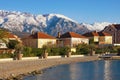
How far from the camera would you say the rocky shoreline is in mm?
42091

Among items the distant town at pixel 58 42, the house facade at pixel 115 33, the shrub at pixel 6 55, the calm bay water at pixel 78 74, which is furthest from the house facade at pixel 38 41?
the calm bay water at pixel 78 74

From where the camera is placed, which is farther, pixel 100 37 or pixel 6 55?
pixel 100 37

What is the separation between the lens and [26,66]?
5525cm

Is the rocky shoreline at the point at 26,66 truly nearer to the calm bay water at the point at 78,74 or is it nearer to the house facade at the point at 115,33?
the calm bay water at the point at 78,74

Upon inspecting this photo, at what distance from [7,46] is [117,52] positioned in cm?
3563

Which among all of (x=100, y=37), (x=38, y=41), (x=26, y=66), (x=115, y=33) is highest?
(x=115, y=33)

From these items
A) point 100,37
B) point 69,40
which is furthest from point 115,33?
point 69,40

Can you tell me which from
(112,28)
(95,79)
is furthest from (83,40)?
(95,79)

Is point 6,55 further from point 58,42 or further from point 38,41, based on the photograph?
point 58,42

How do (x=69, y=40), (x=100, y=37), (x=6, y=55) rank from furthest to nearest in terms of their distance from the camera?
1. (x=100, y=37)
2. (x=69, y=40)
3. (x=6, y=55)

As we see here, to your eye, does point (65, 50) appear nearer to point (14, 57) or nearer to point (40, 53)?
point (40, 53)

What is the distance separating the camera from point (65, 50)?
84562mm

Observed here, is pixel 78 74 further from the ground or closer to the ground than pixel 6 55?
closer to the ground

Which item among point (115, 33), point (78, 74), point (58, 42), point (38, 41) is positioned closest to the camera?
point (78, 74)
